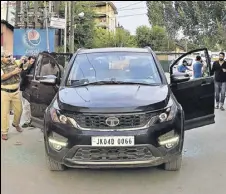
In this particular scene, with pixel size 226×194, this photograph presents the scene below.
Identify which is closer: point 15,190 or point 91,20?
point 15,190

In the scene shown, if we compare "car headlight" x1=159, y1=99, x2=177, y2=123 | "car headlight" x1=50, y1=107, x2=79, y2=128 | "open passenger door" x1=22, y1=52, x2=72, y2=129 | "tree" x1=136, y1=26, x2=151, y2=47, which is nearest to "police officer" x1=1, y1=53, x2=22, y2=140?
"open passenger door" x1=22, y1=52, x2=72, y2=129

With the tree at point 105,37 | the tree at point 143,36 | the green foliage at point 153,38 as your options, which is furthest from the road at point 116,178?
the tree at point 143,36

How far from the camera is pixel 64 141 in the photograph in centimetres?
474

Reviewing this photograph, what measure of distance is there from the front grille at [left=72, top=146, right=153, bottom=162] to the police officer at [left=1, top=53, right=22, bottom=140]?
3006 millimetres

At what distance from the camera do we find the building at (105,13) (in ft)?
165

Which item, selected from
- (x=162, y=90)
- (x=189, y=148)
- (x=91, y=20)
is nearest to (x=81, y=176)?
(x=162, y=90)

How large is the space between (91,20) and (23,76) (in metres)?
33.5

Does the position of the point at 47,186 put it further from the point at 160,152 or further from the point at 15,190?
the point at 160,152

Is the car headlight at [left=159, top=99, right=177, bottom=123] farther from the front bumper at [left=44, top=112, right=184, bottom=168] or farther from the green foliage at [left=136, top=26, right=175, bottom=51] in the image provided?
the green foliage at [left=136, top=26, right=175, bottom=51]

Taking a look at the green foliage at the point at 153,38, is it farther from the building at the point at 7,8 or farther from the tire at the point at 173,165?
the tire at the point at 173,165

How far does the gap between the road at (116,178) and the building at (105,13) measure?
41.7 metres

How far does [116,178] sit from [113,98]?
100 cm

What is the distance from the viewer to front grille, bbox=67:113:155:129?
4.62 metres

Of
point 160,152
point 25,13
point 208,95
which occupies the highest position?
point 25,13
